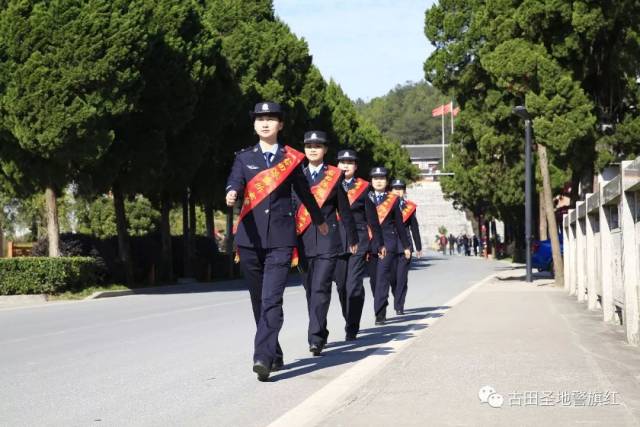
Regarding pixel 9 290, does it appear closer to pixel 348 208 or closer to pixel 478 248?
pixel 348 208

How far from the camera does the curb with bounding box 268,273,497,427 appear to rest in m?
6.61

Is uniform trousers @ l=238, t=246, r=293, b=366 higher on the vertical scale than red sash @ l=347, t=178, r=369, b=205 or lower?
lower

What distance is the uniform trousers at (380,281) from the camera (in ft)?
46.1

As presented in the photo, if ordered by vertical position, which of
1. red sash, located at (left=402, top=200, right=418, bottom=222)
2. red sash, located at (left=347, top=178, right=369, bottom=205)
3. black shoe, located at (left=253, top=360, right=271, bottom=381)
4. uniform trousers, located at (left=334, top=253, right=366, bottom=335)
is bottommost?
black shoe, located at (left=253, top=360, right=271, bottom=381)

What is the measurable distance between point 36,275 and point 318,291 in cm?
1439

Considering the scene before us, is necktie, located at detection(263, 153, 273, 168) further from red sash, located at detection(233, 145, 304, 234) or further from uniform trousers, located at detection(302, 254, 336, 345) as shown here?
uniform trousers, located at detection(302, 254, 336, 345)

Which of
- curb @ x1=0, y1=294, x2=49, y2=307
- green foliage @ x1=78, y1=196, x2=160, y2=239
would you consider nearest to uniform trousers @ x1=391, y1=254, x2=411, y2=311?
curb @ x1=0, y1=294, x2=49, y2=307

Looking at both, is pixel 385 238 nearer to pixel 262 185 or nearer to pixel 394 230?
pixel 394 230

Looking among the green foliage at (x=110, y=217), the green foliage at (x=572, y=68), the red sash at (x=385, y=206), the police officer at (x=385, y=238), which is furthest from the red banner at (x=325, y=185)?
the green foliage at (x=110, y=217)

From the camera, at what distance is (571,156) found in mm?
26516

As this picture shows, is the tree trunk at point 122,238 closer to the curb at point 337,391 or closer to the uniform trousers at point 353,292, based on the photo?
the uniform trousers at point 353,292

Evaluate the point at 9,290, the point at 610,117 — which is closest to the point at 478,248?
the point at 610,117

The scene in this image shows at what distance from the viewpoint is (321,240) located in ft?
33.9

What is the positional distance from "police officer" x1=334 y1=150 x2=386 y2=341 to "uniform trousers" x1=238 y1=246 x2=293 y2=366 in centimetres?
265
